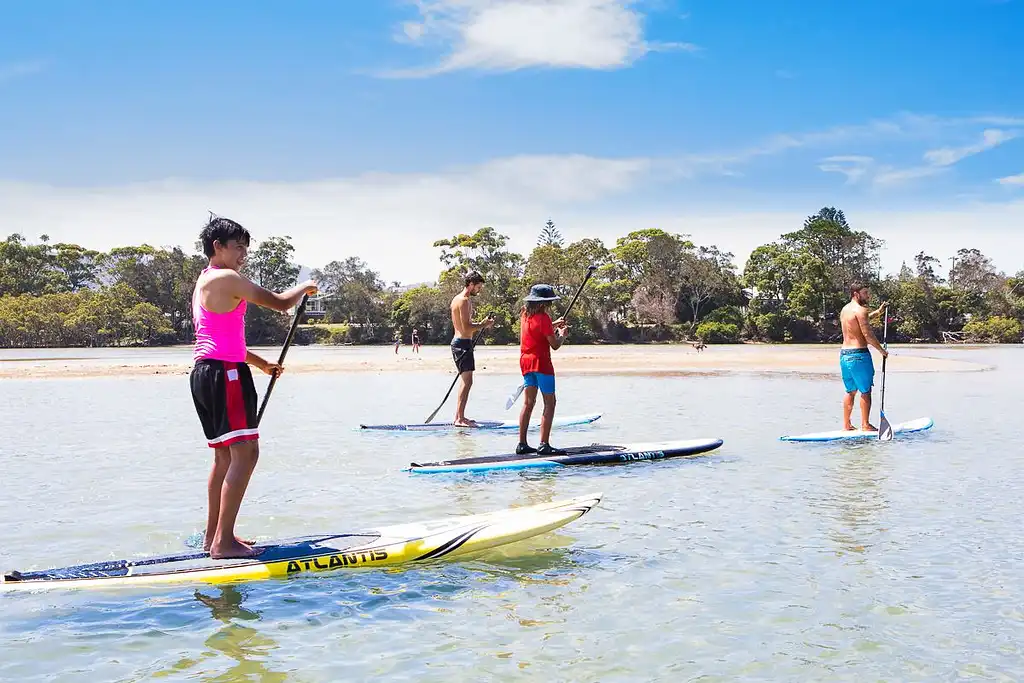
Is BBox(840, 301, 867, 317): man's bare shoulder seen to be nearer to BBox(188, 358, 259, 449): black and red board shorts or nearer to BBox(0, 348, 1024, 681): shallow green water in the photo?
BBox(0, 348, 1024, 681): shallow green water

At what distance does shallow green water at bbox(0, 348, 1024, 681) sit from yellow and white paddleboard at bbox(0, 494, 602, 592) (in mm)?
124

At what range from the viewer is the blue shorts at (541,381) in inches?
378

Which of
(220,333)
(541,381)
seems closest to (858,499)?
(541,381)

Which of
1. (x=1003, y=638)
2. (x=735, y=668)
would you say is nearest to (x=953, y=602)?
(x=1003, y=638)

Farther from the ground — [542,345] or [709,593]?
[542,345]

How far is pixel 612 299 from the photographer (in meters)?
67.4

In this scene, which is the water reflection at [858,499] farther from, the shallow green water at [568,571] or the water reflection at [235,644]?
the water reflection at [235,644]

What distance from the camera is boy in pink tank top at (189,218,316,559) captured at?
17.6 feet

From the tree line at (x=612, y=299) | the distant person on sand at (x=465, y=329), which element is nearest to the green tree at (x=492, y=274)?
the tree line at (x=612, y=299)

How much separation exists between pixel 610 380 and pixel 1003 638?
22049mm

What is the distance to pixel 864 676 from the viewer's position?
4.39 m

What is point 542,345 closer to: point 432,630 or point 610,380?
point 432,630

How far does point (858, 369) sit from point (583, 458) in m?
4.27

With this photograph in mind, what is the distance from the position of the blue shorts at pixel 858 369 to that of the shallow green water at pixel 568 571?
31.8 inches
